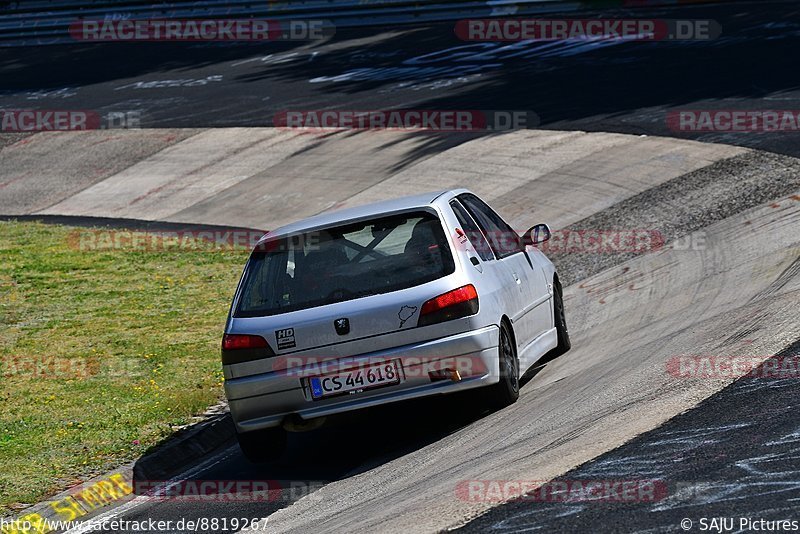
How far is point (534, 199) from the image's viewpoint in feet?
54.3

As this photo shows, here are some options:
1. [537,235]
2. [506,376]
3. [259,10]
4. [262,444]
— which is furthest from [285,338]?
[259,10]

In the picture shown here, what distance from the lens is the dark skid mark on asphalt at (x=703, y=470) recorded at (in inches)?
219

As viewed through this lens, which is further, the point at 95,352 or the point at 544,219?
the point at 544,219

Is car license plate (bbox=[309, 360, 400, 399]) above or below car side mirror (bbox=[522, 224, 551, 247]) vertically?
below

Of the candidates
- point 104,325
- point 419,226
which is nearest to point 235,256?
point 104,325

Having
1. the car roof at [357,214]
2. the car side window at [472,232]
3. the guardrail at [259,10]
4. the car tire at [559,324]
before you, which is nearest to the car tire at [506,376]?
the car side window at [472,232]

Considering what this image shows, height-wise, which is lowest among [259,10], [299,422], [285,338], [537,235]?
[299,422]

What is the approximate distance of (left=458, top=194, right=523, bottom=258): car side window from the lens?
9086 millimetres

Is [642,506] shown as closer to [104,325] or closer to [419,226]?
[419,226]

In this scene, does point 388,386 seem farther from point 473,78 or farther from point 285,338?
point 473,78

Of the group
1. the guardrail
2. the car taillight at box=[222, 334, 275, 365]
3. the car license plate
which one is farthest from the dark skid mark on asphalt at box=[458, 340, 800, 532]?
the guardrail

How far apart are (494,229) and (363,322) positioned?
200 cm

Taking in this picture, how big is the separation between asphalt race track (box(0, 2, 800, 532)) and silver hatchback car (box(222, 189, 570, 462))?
39 centimetres

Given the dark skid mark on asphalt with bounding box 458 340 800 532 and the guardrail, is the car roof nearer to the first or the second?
the dark skid mark on asphalt with bounding box 458 340 800 532
